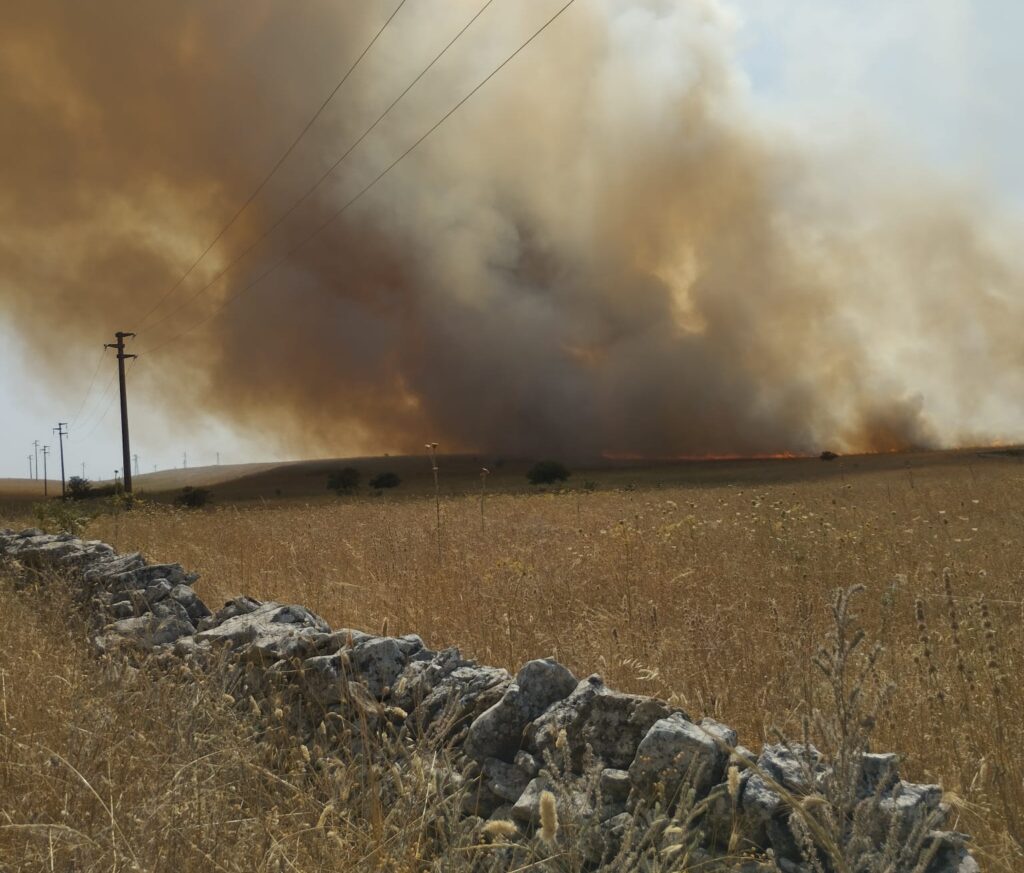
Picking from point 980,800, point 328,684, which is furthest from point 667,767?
point 328,684

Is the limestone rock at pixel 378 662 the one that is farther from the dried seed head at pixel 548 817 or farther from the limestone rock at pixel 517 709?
the dried seed head at pixel 548 817

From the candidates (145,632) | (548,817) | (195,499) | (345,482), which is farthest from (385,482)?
(548,817)

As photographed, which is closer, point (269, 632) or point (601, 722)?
point (601, 722)

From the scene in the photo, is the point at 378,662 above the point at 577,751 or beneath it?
above

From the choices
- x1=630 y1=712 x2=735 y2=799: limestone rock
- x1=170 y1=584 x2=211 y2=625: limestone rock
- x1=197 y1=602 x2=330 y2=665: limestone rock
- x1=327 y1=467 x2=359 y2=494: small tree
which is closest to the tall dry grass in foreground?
x1=630 y1=712 x2=735 y2=799: limestone rock

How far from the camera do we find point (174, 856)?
9.68 ft

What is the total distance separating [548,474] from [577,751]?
4897 cm

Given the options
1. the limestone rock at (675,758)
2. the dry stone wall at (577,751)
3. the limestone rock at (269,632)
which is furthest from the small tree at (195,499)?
the limestone rock at (675,758)

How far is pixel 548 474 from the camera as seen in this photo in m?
52.2

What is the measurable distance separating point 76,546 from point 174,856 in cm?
911

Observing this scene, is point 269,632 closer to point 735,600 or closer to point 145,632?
point 145,632

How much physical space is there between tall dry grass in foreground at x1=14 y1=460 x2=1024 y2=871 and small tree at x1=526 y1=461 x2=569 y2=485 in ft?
120

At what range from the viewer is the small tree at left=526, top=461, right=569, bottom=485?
51.1 metres

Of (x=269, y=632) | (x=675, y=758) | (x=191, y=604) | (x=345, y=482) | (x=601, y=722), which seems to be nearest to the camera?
(x=675, y=758)
